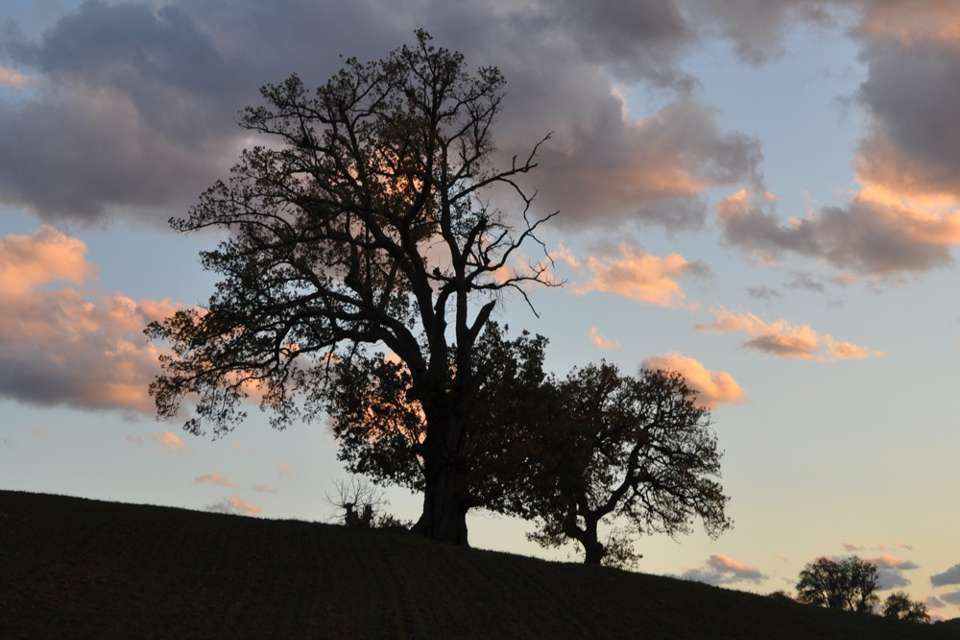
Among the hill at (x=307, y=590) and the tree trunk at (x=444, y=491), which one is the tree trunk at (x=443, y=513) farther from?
the hill at (x=307, y=590)

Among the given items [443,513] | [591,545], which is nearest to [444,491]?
[443,513]

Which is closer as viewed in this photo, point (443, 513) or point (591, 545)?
point (443, 513)

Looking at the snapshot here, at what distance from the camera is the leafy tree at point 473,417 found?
145 feet

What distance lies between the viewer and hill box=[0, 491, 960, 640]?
27.7 m

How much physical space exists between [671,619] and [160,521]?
18.2m

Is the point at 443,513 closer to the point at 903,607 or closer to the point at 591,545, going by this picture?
the point at 591,545

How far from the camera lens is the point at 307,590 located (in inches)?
1241

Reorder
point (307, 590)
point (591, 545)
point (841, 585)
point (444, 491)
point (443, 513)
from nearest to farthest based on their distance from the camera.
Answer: point (307, 590)
point (443, 513)
point (444, 491)
point (591, 545)
point (841, 585)

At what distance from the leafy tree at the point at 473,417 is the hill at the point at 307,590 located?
13.6ft

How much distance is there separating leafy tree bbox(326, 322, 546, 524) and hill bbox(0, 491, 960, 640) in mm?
4156

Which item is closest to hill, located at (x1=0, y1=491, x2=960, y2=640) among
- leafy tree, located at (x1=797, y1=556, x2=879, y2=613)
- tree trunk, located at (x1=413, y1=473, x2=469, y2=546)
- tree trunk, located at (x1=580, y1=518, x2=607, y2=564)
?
tree trunk, located at (x1=413, y1=473, x2=469, y2=546)

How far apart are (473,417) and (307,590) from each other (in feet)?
46.9

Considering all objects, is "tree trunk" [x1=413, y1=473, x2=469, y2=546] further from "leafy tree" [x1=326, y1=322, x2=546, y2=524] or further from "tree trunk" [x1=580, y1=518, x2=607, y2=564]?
"tree trunk" [x1=580, y1=518, x2=607, y2=564]

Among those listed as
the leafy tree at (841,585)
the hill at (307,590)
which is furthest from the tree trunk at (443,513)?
the leafy tree at (841,585)
